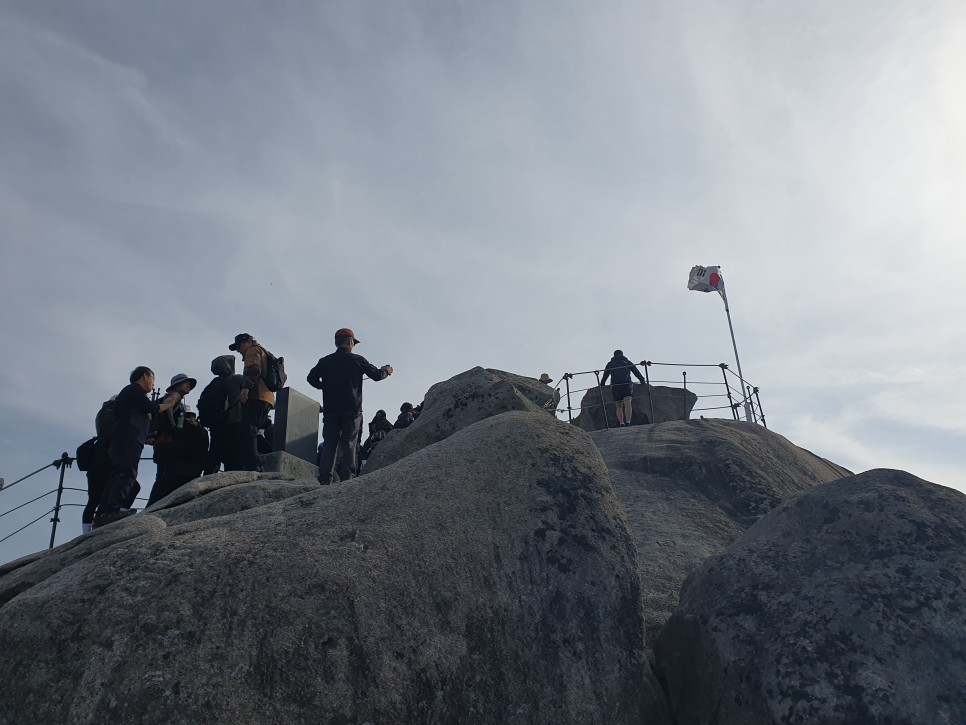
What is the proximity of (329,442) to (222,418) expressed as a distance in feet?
4.29

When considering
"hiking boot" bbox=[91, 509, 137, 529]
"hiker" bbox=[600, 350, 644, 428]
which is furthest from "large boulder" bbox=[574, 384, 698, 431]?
"hiking boot" bbox=[91, 509, 137, 529]

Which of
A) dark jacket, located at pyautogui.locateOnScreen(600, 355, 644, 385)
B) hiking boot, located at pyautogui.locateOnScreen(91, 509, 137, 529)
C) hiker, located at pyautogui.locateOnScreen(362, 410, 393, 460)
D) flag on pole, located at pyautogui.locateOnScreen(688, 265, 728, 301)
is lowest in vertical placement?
hiking boot, located at pyautogui.locateOnScreen(91, 509, 137, 529)

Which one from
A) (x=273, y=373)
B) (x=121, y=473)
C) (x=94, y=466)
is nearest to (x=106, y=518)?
(x=121, y=473)

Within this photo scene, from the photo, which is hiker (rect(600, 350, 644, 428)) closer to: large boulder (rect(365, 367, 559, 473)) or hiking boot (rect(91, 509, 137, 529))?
large boulder (rect(365, 367, 559, 473))

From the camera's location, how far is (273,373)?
9.92 metres

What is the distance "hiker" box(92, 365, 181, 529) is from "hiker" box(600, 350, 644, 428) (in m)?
9.85

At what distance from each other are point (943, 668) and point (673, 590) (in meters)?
2.25

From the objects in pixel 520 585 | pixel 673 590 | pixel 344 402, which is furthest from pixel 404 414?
pixel 520 585

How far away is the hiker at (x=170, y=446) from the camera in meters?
9.44

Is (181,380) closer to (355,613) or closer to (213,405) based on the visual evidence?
(213,405)

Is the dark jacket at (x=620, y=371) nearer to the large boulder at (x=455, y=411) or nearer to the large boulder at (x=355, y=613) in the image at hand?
the large boulder at (x=455, y=411)

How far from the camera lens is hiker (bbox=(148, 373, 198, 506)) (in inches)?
372

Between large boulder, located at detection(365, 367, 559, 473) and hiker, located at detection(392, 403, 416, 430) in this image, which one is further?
hiker, located at detection(392, 403, 416, 430)

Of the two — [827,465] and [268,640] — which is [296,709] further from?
[827,465]
